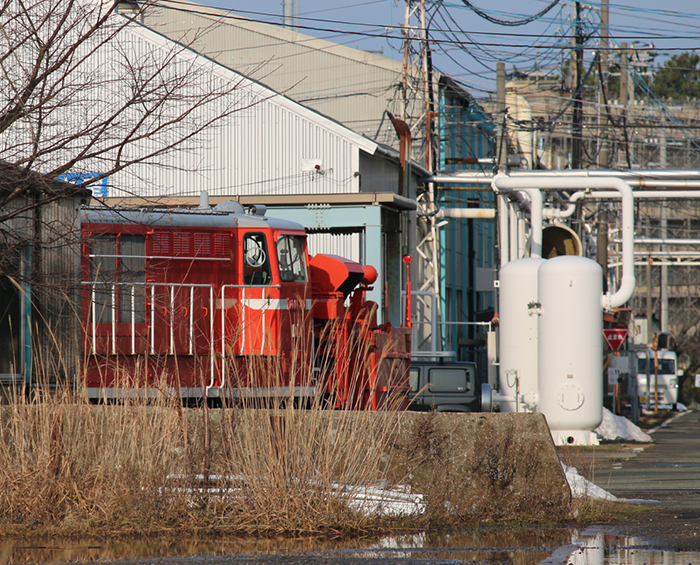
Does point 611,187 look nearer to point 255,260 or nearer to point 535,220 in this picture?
point 535,220

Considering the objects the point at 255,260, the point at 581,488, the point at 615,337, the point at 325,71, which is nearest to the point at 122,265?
the point at 255,260

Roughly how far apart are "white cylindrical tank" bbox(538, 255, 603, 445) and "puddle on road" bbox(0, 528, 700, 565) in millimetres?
9946

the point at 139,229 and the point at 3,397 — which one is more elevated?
the point at 139,229

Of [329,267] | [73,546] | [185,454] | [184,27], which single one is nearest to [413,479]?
[185,454]

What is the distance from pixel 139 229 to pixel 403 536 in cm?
648

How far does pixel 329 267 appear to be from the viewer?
46.8 ft

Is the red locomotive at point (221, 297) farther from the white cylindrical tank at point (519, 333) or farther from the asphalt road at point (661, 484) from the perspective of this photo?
the white cylindrical tank at point (519, 333)

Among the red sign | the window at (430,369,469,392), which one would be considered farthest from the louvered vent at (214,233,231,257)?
the red sign

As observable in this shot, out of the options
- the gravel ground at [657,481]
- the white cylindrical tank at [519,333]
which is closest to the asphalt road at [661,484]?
the gravel ground at [657,481]

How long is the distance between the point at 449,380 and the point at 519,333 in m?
2.85

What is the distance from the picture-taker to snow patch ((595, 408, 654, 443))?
20.0 metres

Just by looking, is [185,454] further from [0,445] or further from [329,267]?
[329,267]

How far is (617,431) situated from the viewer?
2034 centimetres

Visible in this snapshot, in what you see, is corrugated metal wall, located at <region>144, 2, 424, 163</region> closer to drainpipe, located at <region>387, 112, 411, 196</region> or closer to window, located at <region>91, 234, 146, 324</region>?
drainpipe, located at <region>387, 112, 411, 196</region>
